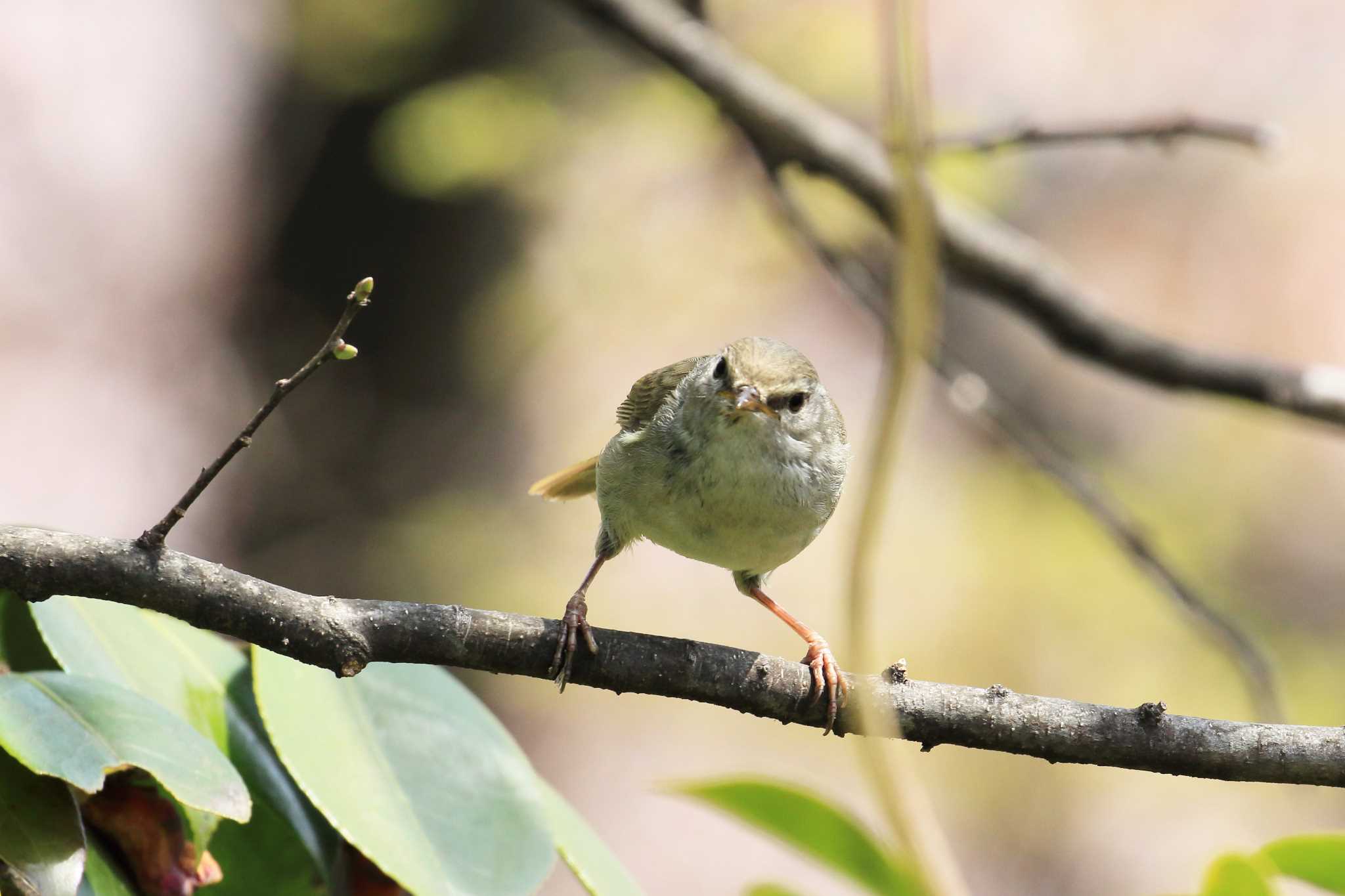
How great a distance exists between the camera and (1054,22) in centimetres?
725

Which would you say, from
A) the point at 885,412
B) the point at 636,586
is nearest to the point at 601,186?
the point at 636,586

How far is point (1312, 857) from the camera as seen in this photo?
1.39m

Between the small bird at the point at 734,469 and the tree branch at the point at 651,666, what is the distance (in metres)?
0.71

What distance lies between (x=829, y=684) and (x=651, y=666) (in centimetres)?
49

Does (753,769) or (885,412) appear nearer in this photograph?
(885,412)

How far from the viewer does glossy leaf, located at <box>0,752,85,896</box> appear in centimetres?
154

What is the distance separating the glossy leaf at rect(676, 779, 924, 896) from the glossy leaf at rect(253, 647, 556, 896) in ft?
1.55

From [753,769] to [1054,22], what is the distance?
15.5 ft

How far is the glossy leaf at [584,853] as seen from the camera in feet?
6.29

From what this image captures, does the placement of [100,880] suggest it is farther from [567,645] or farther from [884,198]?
[884,198]

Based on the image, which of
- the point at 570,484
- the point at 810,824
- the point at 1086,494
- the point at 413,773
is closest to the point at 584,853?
the point at 413,773

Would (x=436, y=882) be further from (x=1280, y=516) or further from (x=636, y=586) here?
(x=1280, y=516)

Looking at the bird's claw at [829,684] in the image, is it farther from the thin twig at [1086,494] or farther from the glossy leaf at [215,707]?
the thin twig at [1086,494]

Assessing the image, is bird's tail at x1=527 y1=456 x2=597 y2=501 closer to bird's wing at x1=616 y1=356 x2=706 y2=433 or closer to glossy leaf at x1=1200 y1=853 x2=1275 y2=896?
bird's wing at x1=616 y1=356 x2=706 y2=433
